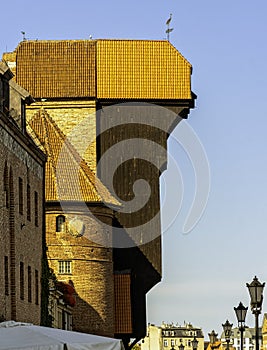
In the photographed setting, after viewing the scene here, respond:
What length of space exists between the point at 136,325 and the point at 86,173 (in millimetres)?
9258

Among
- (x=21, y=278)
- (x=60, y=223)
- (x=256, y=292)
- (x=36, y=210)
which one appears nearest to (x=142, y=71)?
(x=60, y=223)

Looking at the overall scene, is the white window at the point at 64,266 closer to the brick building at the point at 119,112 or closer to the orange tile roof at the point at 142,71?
the brick building at the point at 119,112

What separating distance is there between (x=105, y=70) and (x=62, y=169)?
6488mm

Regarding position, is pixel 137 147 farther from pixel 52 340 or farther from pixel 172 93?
pixel 52 340

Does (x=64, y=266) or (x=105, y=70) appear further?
(x=105, y=70)

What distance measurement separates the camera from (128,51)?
56875 mm

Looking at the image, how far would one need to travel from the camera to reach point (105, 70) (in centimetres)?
5684

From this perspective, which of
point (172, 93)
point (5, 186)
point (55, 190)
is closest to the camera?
point (5, 186)

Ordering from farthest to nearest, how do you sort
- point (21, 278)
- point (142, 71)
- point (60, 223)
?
point (142, 71) < point (60, 223) < point (21, 278)

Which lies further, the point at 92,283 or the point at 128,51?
the point at 128,51

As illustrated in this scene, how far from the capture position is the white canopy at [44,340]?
1923cm

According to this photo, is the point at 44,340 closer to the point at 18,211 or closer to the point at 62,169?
the point at 18,211

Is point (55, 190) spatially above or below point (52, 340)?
above

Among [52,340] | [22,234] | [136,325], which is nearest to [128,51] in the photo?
[136,325]
